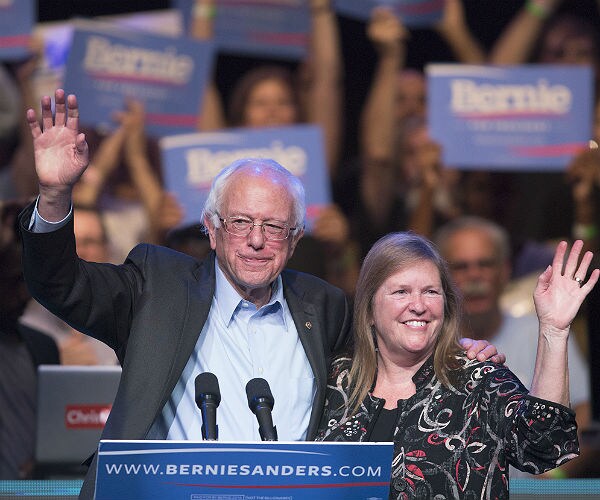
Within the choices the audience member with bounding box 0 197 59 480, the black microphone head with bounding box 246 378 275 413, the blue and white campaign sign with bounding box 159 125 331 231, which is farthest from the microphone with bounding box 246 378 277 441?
the blue and white campaign sign with bounding box 159 125 331 231

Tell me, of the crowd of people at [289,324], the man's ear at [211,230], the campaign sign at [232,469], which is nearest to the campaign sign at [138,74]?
the crowd of people at [289,324]

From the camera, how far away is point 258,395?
8.18 feet

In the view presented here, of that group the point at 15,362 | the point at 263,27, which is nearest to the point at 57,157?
the point at 15,362

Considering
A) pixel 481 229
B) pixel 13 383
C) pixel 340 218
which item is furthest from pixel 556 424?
pixel 340 218

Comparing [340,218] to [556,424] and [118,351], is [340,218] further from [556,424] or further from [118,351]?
[556,424]

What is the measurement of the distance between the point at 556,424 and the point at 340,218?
12.4ft

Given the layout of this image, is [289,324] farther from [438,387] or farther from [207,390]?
[207,390]

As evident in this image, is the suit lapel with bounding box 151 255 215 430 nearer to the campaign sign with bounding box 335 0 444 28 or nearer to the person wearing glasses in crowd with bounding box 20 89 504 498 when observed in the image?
the person wearing glasses in crowd with bounding box 20 89 504 498

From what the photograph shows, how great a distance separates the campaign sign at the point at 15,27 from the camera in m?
6.15

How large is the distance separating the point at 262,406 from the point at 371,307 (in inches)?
27.3

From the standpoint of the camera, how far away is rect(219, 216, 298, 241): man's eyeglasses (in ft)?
9.75

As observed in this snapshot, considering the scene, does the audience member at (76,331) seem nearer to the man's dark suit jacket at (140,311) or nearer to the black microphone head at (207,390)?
the man's dark suit jacket at (140,311)

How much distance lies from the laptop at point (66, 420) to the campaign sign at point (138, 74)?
8.81 feet

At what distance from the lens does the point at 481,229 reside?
5867mm
